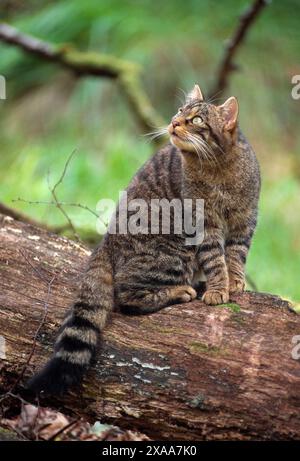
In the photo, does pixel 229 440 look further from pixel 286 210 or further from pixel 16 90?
pixel 16 90

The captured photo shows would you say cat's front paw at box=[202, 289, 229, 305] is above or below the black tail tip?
above

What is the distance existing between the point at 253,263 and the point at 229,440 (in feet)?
10.7

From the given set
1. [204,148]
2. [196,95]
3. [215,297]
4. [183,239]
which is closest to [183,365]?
[215,297]

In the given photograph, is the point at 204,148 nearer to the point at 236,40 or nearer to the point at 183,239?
the point at 183,239

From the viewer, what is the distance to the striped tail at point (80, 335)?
2.55 m

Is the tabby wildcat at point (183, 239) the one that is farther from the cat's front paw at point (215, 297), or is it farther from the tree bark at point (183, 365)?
the tree bark at point (183, 365)

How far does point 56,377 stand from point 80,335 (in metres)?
0.20

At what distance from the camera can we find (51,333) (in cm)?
284

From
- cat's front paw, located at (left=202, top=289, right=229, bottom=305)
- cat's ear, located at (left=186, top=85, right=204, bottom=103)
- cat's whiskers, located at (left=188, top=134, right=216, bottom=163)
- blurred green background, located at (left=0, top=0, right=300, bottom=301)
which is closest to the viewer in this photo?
cat's front paw, located at (left=202, top=289, right=229, bottom=305)

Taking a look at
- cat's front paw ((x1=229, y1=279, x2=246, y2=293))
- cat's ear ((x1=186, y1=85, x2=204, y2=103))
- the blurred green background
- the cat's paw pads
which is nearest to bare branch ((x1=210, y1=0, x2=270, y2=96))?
the blurred green background

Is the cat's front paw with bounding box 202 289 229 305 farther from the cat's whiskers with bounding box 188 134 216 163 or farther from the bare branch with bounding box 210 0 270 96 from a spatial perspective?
the bare branch with bounding box 210 0 270 96

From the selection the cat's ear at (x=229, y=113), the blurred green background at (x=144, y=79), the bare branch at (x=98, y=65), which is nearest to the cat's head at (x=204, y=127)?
the cat's ear at (x=229, y=113)

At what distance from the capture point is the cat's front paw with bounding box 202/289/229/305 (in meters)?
2.92
